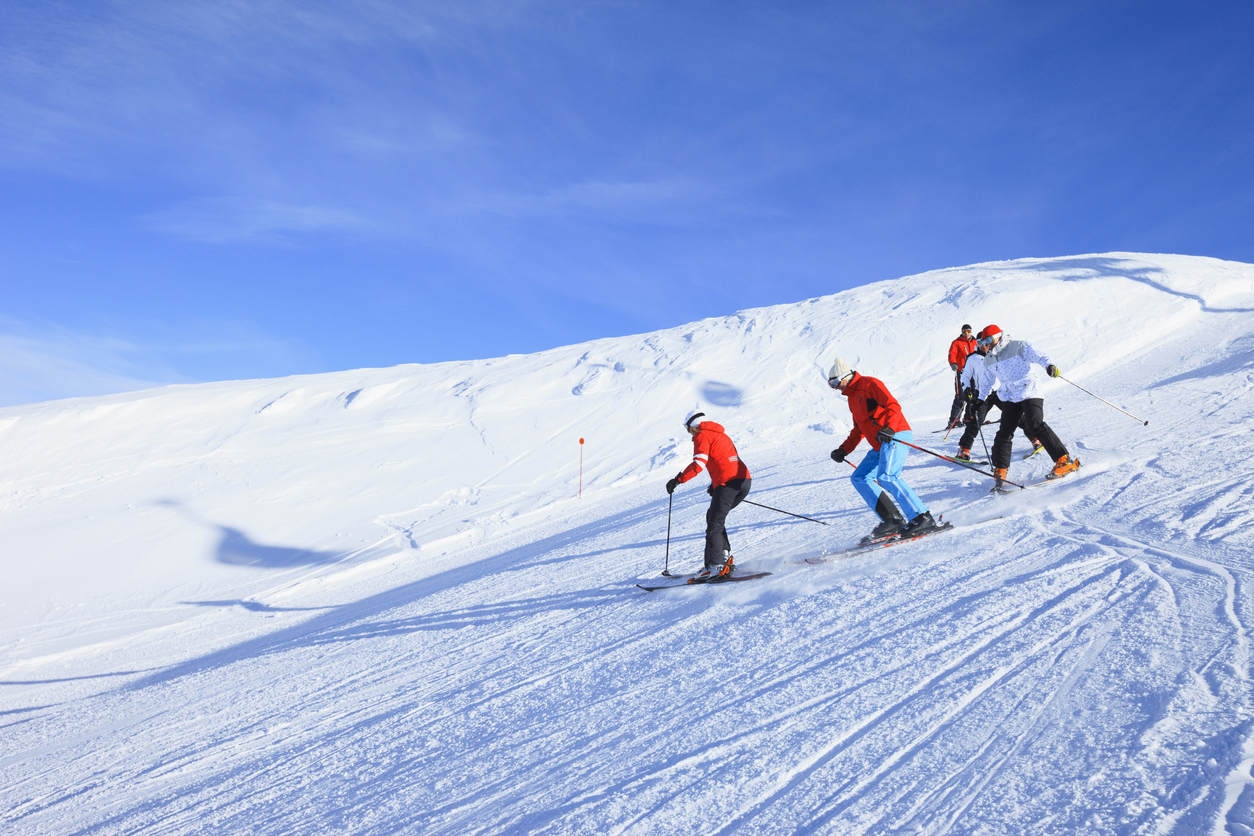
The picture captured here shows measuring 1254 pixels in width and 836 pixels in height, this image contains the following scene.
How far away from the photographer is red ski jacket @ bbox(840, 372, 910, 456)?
22.6ft

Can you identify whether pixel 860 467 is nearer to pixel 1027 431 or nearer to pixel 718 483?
pixel 718 483

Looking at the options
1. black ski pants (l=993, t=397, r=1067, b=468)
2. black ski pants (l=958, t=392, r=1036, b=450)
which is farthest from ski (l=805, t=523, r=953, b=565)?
black ski pants (l=958, t=392, r=1036, b=450)

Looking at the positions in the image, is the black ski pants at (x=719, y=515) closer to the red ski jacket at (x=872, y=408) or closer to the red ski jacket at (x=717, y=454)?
the red ski jacket at (x=717, y=454)

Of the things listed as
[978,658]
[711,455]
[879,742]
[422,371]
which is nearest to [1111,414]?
[711,455]

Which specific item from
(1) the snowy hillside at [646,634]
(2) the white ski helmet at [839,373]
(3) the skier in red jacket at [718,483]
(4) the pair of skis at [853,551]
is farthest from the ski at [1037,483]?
(3) the skier in red jacket at [718,483]

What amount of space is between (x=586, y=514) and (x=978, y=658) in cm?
920

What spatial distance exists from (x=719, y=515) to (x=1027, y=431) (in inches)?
158

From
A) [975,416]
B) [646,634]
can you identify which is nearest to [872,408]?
[646,634]

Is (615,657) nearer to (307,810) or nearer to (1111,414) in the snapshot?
(307,810)

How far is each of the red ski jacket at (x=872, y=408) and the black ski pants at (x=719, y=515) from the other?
1.06 metres

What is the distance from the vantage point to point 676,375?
71.1 feet

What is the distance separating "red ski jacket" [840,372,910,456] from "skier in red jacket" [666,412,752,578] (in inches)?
40.6

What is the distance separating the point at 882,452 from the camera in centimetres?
700

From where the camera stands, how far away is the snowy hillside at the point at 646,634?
11.5ft
